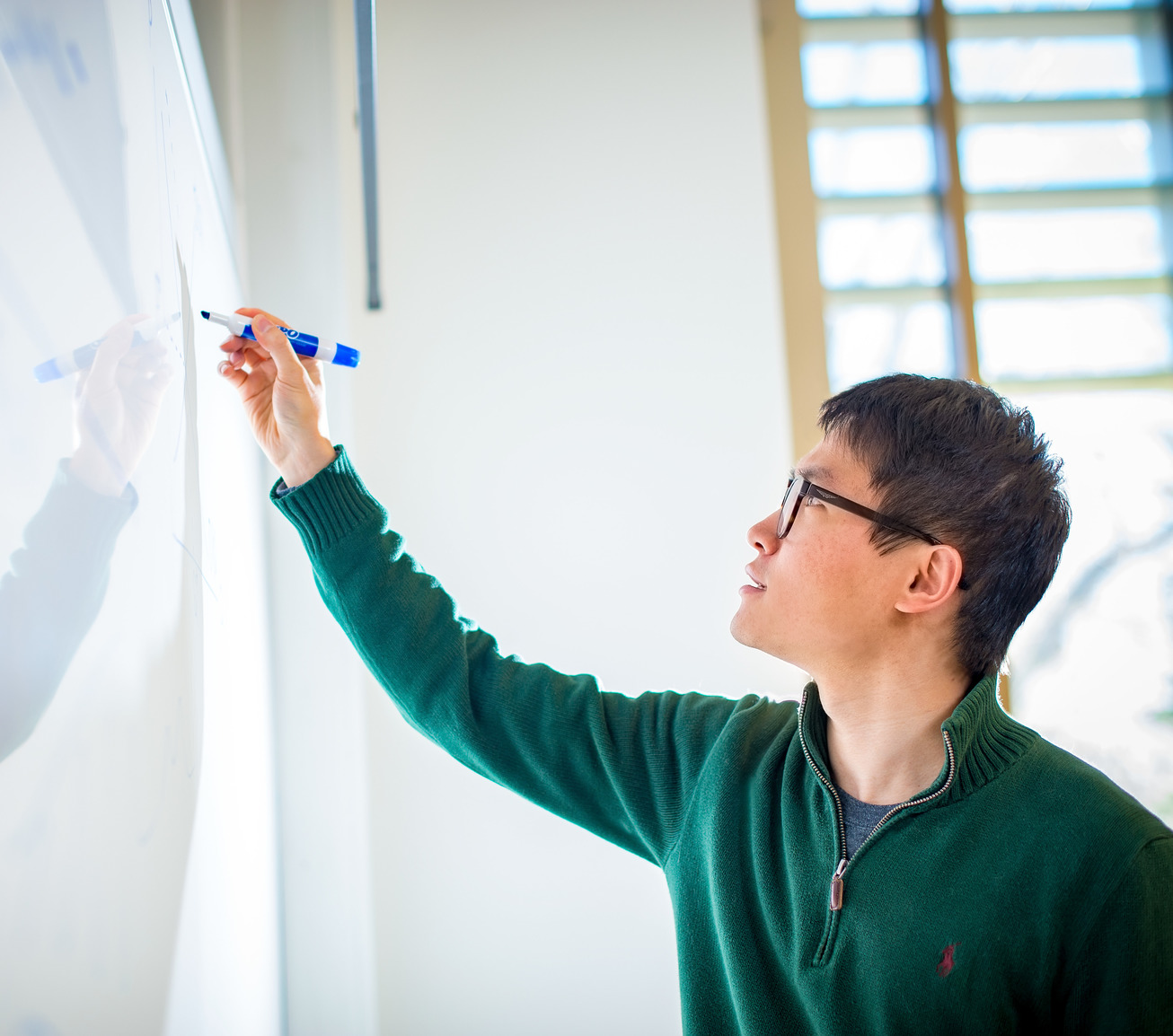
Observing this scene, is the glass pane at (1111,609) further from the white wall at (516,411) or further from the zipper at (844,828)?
the zipper at (844,828)

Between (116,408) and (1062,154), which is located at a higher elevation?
(1062,154)

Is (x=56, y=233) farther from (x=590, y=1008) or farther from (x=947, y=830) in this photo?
(x=590, y=1008)

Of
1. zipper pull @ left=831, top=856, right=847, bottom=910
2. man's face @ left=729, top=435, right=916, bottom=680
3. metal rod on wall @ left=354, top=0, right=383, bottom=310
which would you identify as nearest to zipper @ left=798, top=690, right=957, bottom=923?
zipper pull @ left=831, top=856, right=847, bottom=910

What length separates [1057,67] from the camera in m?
2.18

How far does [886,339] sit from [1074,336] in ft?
1.42

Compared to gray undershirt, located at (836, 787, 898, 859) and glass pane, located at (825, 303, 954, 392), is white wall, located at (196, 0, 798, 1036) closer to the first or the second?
glass pane, located at (825, 303, 954, 392)

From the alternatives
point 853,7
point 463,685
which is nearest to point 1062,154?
point 853,7

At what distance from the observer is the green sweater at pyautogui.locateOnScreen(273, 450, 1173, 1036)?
0.83 m

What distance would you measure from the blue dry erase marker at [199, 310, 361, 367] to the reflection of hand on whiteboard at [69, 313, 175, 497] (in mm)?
202

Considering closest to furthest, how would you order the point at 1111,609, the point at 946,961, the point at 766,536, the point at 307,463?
the point at 946,961 → the point at 307,463 → the point at 766,536 → the point at 1111,609

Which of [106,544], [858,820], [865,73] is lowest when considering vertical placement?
[858,820]

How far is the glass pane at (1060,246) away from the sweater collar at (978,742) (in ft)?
4.64

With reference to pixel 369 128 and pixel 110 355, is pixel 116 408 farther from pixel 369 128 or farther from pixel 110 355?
pixel 369 128

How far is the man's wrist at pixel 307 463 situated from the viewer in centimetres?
95
